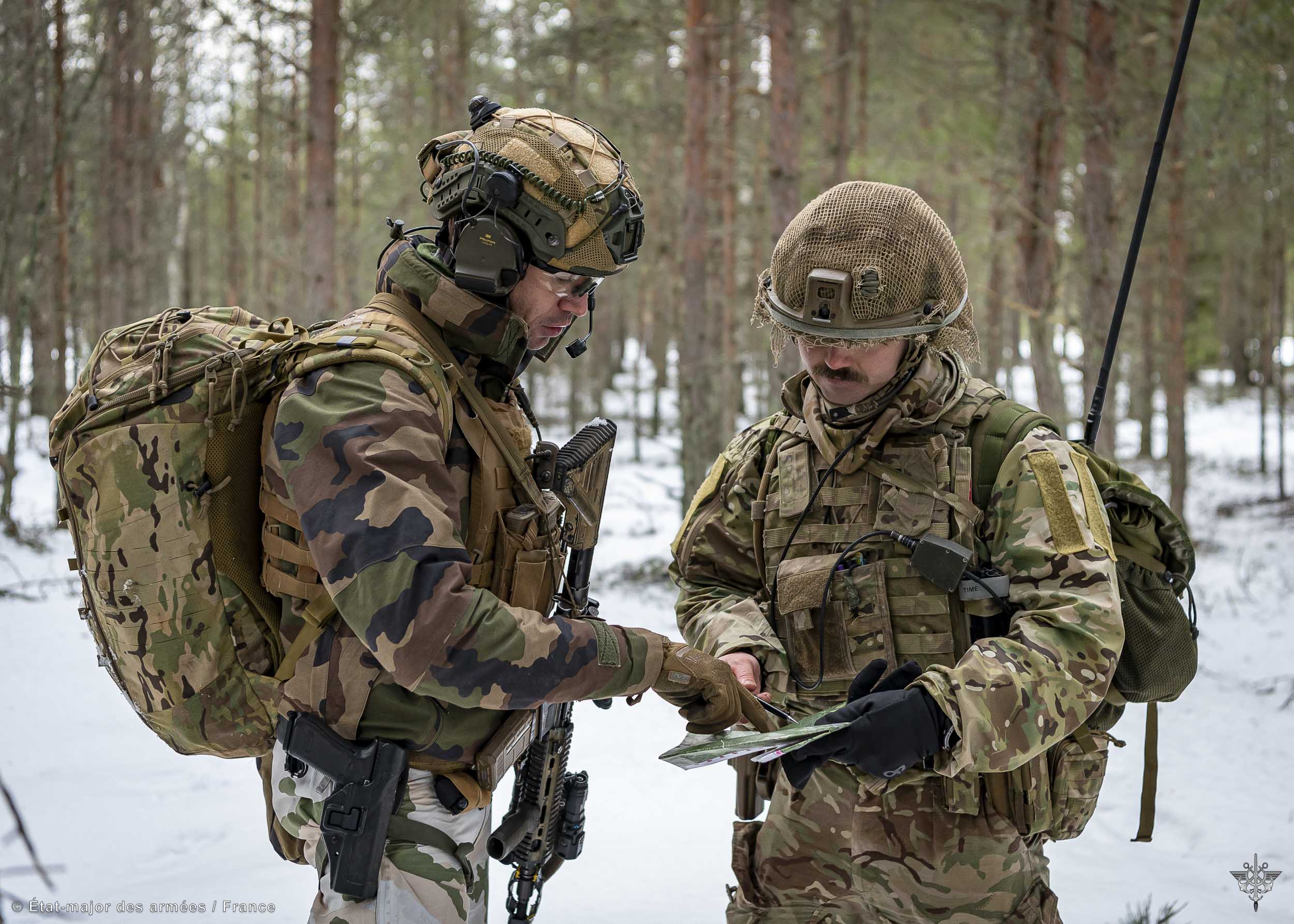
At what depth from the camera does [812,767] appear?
6.66 feet

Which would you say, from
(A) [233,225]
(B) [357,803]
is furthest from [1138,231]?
(A) [233,225]

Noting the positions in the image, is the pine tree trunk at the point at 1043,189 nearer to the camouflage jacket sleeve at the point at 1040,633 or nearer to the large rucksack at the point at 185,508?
the camouflage jacket sleeve at the point at 1040,633

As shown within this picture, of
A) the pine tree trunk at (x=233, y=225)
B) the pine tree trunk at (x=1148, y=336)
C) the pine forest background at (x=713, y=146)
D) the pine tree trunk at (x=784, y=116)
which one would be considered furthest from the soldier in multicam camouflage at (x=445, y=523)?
the pine tree trunk at (x=233, y=225)

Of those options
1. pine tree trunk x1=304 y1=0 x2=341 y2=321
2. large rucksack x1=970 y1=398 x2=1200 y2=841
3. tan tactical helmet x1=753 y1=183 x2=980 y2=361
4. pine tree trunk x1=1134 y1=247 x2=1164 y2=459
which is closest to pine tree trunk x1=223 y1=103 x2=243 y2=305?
pine tree trunk x1=304 y1=0 x2=341 y2=321

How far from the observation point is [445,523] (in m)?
1.83

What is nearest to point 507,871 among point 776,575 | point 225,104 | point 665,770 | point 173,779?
point 665,770

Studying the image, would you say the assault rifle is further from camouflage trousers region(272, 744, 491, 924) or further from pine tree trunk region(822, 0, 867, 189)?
pine tree trunk region(822, 0, 867, 189)

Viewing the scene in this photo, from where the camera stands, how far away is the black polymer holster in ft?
6.48

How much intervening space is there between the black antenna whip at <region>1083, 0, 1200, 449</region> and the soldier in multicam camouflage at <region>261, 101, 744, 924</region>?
110 cm

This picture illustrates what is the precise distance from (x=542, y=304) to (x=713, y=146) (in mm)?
11959

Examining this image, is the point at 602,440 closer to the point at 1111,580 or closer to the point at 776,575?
the point at 776,575

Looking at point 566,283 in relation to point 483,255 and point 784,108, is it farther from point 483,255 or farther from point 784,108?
point 784,108

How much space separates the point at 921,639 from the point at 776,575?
375 mm

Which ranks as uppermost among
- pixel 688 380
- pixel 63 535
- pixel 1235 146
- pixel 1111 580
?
pixel 1235 146
